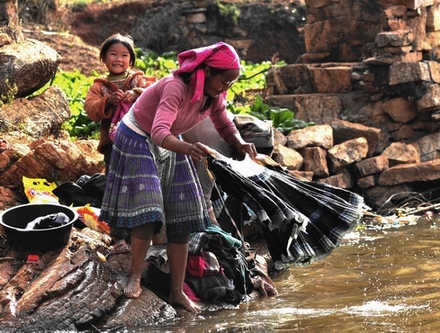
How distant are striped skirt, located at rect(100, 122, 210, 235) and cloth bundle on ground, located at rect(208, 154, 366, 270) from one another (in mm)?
561

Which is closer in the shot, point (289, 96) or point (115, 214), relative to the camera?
point (115, 214)

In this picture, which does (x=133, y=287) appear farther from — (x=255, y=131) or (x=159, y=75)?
(x=159, y=75)

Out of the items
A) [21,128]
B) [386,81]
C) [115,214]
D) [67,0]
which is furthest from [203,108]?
[67,0]

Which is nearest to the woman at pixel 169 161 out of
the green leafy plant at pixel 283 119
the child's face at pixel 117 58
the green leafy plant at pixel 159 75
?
the child's face at pixel 117 58

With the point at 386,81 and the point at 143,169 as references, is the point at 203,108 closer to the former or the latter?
the point at 143,169

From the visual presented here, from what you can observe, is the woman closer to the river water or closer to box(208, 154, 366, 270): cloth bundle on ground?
the river water

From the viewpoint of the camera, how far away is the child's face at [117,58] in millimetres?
6059

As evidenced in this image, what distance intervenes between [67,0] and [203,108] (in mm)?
19194

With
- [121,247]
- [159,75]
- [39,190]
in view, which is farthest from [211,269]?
[159,75]

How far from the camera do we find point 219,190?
6258 millimetres

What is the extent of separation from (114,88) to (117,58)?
23 centimetres

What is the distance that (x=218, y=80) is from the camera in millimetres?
5031

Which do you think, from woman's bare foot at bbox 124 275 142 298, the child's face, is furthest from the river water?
the child's face

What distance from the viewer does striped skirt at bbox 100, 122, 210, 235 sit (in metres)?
5.09
